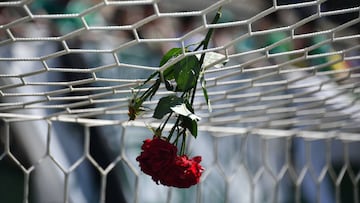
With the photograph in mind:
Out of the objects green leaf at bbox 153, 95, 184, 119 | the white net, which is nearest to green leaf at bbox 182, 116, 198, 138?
green leaf at bbox 153, 95, 184, 119

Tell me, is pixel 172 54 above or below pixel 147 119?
above

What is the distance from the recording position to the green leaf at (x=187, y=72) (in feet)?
2.57

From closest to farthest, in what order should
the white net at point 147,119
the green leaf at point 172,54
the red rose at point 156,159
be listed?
the red rose at point 156,159 < the green leaf at point 172,54 < the white net at point 147,119

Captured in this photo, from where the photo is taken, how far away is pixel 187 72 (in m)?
0.79

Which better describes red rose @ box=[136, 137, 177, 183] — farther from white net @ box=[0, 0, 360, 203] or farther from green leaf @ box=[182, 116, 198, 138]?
white net @ box=[0, 0, 360, 203]

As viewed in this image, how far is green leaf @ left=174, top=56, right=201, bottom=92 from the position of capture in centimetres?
78

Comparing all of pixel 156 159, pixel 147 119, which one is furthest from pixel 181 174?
pixel 147 119

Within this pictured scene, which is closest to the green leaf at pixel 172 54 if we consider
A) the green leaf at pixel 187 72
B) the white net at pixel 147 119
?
the green leaf at pixel 187 72

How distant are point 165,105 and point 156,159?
85mm

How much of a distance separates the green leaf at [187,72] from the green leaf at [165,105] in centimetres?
2

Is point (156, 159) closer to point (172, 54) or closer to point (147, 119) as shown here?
point (172, 54)

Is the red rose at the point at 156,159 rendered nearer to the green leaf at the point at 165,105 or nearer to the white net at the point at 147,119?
the green leaf at the point at 165,105

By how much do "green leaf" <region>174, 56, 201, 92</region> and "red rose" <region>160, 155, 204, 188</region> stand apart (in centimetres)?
10

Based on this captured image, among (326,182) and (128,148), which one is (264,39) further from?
(326,182)
